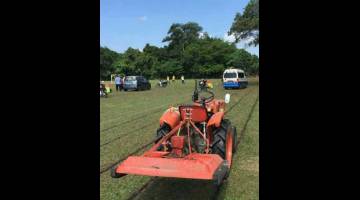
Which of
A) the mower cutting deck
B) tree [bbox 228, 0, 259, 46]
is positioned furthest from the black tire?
tree [bbox 228, 0, 259, 46]

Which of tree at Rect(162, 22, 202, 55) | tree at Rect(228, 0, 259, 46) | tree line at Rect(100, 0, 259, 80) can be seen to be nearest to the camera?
tree at Rect(228, 0, 259, 46)

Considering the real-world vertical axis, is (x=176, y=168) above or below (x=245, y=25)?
below

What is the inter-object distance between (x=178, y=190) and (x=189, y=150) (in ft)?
2.00

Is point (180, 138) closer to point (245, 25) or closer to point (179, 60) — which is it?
point (245, 25)

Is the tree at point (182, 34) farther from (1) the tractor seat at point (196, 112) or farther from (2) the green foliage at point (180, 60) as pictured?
(1) the tractor seat at point (196, 112)

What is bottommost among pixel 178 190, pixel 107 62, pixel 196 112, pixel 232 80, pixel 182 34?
pixel 178 190

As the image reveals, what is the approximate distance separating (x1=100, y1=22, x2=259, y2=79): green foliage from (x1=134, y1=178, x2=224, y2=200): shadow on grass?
5710cm

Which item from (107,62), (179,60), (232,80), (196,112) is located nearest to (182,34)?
(179,60)

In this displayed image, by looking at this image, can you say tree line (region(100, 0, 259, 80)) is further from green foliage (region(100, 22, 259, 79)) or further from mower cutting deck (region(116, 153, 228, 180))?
mower cutting deck (region(116, 153, 228, 180))

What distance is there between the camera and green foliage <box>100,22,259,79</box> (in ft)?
223

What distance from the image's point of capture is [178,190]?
5961mm

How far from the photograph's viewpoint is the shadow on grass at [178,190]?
18.7 ft
